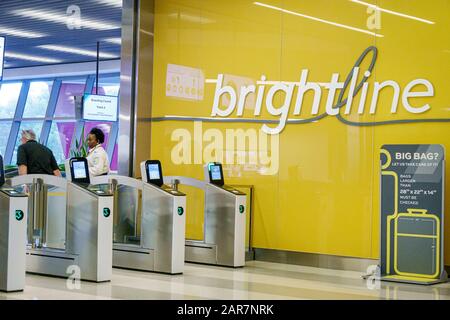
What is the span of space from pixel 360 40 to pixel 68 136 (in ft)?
38.0

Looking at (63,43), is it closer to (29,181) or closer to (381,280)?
(29,181)

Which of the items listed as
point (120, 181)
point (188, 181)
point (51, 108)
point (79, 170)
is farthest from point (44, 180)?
point (51, 108)

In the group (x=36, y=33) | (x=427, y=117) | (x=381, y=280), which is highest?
(x=36, y=33)

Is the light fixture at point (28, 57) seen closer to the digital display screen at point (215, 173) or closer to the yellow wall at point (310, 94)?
the yellow wall at point (310, 94)

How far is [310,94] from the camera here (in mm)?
8586

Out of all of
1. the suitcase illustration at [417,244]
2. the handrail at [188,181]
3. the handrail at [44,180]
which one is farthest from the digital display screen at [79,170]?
the suitcase illustration at [417,244]

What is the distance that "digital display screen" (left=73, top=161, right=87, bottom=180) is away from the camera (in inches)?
274

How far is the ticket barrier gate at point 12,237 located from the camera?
19.8 ft

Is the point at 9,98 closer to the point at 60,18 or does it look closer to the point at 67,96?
the point at 67,96

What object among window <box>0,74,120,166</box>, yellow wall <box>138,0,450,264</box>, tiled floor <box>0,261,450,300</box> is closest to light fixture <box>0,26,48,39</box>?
window <box>0,74,120,166</box>

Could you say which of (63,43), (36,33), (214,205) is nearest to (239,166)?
(214,205)

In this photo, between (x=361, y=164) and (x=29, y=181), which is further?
(x=361, y=164)

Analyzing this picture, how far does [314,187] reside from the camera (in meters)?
8.52

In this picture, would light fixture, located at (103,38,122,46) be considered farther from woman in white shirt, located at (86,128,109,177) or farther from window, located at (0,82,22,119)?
window, located at (0,82,22,119)
